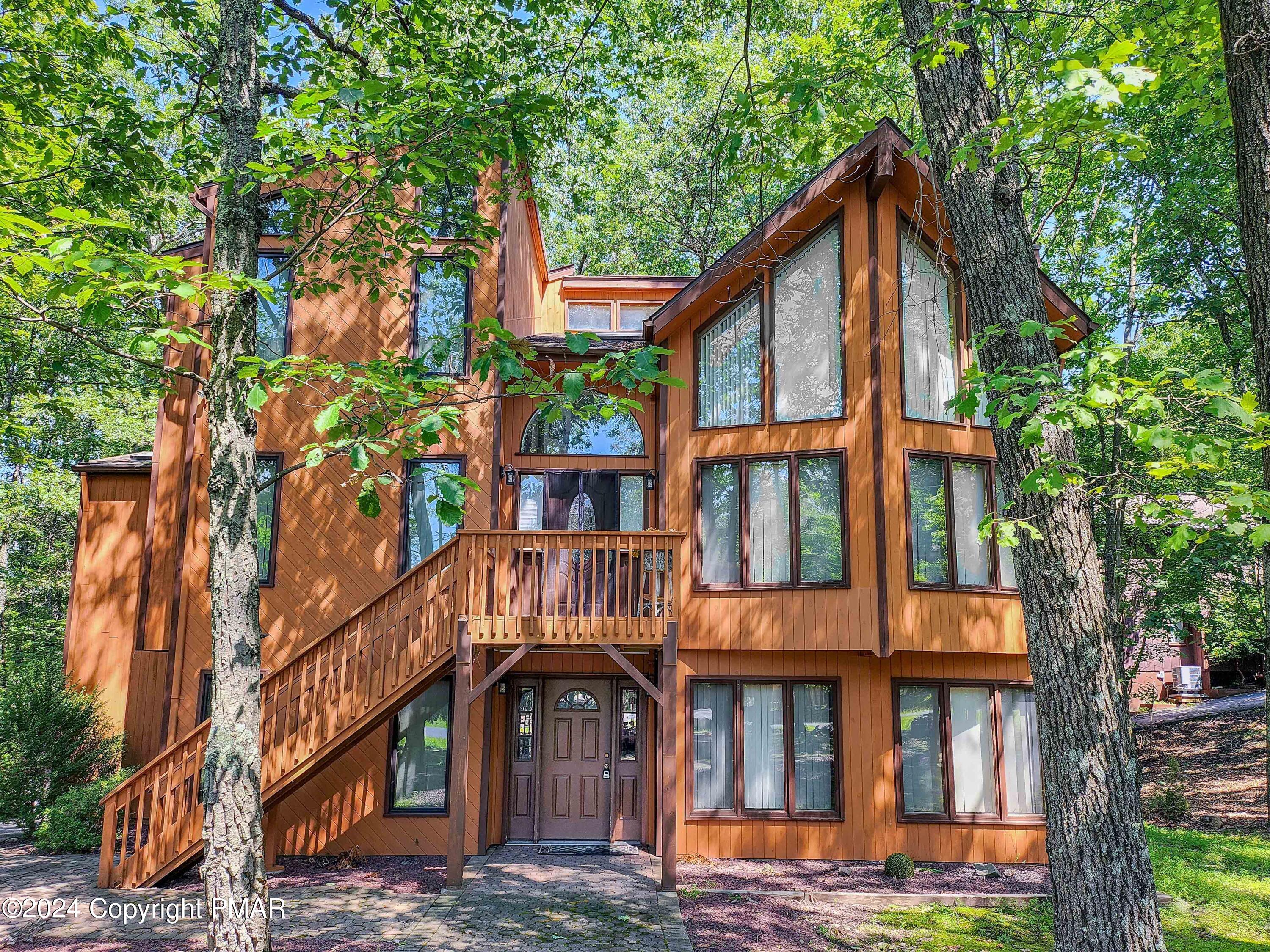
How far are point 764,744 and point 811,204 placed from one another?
298 inches

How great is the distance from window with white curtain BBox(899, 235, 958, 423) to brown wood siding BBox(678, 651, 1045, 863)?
11.4 ft

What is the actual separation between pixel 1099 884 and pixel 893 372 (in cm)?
772

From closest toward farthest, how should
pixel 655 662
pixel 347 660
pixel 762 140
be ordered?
pixel 762 140 < pixel 347 660 < pixel 655 662

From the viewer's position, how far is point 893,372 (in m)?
11.3

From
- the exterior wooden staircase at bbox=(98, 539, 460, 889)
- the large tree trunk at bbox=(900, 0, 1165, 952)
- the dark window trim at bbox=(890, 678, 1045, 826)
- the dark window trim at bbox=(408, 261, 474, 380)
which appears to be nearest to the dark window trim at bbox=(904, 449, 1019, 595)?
the dark window trim at bbox=(890, 678, 1045, 826)

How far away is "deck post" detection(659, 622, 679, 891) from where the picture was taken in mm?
9352

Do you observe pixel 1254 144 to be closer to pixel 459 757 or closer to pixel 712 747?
Result: pixel 459 757

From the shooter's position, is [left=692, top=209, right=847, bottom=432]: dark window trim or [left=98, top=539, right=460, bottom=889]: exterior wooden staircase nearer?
[left=98, top=539, right=460, bottom=889]: exterior wooden staircase

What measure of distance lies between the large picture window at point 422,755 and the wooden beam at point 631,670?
2689 mm

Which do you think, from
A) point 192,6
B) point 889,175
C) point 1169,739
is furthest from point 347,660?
point 1169,739

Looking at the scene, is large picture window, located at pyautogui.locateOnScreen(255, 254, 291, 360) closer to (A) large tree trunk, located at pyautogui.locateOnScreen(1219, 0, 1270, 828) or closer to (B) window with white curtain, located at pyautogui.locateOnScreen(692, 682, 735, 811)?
(B) window with white curtain, located at pyautogui.locateOnScreen(692, 682, 735, 811)

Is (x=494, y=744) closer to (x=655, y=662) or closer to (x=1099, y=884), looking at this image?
(x=655, y=662)

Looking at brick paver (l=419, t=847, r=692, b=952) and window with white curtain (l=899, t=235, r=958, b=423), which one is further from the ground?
window with white curtain (l=899, t=235, r=958, b=423)

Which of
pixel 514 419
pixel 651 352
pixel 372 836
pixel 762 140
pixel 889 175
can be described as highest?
pixel 889 175
